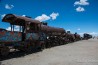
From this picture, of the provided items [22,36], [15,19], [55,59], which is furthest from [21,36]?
[55,59]

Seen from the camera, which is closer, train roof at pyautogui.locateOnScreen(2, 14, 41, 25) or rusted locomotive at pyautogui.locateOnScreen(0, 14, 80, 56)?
rusted locomotive at pyautogui.locateOnScreen(0, 14, 80, 56)

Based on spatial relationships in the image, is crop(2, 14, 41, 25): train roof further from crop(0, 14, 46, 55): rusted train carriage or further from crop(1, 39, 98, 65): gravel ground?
crop(1, 39, 98, 65): gravel ground

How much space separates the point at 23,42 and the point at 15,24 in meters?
2.96


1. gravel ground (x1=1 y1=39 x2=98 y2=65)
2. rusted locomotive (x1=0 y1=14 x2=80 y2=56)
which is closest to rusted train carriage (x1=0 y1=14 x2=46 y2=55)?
rusted locomotive (x1=0 y1=14 x2=80 y2=56)

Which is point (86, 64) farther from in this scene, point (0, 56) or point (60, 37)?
point (60, 37)

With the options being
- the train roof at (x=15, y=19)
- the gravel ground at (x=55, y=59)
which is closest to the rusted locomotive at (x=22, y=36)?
the train roof at (x=15, y=19)

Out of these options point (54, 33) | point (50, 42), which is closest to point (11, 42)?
point (50, 42)

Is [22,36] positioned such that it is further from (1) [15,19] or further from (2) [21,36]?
(1) [15,19]

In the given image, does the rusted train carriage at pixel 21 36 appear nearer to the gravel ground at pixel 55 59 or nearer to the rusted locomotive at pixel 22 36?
the rusted locomotive at pixel 22 36

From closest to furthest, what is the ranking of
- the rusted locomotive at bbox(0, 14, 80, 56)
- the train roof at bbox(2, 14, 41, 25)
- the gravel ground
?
the gravel ground → the rusted locomotive at bbox(0, 14, 80, 56) → the train roof at bbox(2, 14, 41, 25)

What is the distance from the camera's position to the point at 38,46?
812 inches

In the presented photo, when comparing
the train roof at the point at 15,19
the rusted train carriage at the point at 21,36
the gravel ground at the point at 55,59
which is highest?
the train roof at the point at 15,19

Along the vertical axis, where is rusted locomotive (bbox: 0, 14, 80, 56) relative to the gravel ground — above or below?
above

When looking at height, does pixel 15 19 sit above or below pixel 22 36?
above
